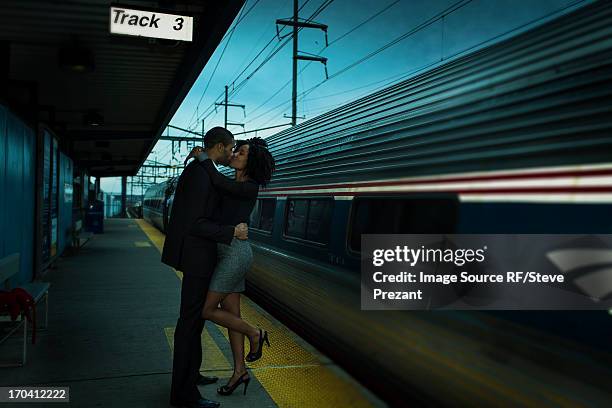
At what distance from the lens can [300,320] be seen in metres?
5.55

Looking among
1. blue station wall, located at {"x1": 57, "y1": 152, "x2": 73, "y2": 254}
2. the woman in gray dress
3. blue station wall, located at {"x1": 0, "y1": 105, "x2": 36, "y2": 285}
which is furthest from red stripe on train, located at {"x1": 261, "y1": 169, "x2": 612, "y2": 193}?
blue station wall, located at {"x1": 57, "y1": 152, "x2": 73, "y2": 254}

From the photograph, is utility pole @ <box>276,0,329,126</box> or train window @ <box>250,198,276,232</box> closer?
train window @ <box>250,198,276,232</box>

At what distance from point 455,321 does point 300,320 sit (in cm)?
281

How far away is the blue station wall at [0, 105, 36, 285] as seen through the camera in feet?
20.1

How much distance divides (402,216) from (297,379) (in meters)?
1.48

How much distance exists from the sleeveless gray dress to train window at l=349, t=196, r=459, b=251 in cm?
104

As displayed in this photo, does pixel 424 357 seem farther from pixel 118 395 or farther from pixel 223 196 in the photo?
pixel 118 395

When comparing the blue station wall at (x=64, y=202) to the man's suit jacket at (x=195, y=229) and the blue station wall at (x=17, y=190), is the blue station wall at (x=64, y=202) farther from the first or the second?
the man's suit jacket at (x=195, y=229)

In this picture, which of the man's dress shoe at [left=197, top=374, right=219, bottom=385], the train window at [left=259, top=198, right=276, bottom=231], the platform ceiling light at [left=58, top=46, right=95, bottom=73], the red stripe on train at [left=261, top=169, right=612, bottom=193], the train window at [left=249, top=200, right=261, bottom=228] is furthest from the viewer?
the train window at [left=249, top=200, right=261, bottom=228]

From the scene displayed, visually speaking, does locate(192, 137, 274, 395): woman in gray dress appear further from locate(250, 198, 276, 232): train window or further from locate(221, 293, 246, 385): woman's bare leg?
locate(250, 198, 276, 232): train window

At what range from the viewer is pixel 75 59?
6.75 m

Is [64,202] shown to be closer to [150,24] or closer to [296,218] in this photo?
[150,24]

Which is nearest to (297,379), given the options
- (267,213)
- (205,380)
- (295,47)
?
(205,380)

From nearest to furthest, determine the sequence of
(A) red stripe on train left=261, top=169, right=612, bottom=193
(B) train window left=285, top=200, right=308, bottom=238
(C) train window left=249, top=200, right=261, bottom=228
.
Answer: (A) red stripe on train left=261, top=169, right=612, bottom=193 → (B) train window left=285, top=200, right=308, bottom=238 → (C) train window left=249, top=200, right=261, bottom=228
